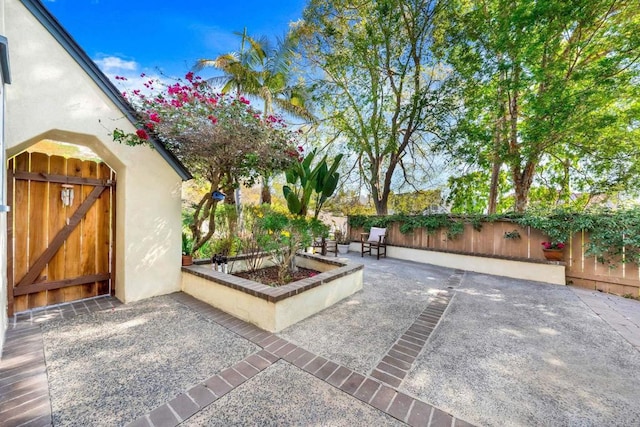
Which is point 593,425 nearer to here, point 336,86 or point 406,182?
point 406,182

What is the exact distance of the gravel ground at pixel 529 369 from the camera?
6.63ft

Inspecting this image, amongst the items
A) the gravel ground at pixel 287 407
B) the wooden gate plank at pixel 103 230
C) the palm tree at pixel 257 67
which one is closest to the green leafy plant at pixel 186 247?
the wooden gate plank at pixel 103 230

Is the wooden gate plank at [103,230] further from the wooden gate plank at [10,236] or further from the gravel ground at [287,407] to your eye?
the gravel ground at [287,407]

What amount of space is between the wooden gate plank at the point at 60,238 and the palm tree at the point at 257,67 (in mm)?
6359

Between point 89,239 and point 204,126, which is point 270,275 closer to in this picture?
point 204,126

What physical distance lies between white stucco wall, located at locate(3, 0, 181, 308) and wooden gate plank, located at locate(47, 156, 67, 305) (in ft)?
1.46

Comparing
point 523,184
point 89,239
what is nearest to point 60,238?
point 89,239

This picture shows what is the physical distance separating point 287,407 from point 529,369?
8.46ft

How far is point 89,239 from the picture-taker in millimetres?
4129

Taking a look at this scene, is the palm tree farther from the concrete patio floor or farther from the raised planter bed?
the concrete patio floor

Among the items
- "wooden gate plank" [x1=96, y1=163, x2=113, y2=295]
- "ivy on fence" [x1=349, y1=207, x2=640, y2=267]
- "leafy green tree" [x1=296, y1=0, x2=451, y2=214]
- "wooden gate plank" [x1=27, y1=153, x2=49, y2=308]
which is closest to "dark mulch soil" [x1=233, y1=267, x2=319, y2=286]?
"wooden gate plank" [x1=96, y1=163, x2=113, y2=295]

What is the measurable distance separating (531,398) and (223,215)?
6.72 m

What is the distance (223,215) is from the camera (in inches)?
268

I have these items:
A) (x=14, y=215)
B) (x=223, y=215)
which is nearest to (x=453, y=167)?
(x=223, y=215)
